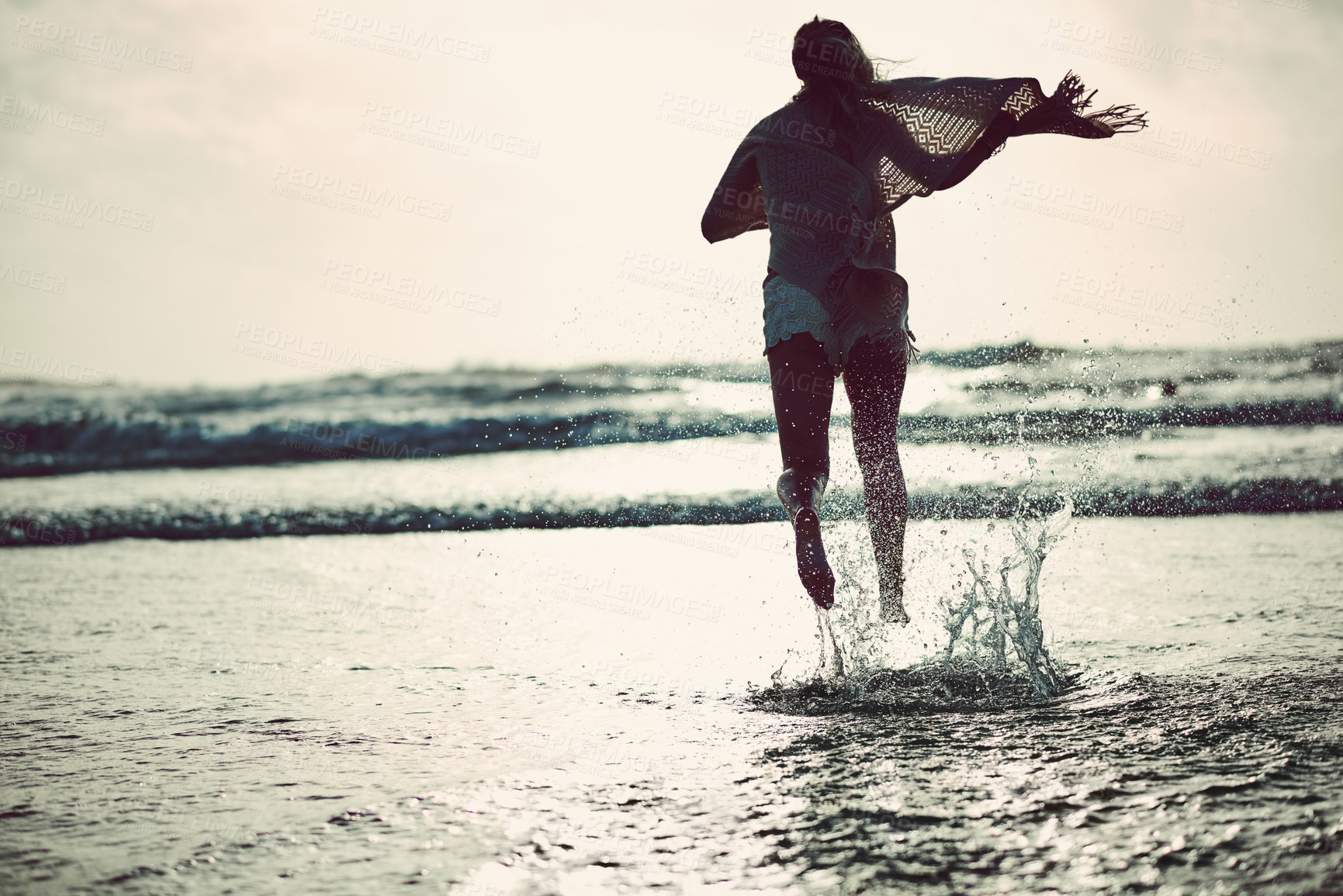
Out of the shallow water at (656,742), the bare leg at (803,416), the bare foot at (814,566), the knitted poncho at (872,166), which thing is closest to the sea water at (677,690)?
the shallow water at (656,742)

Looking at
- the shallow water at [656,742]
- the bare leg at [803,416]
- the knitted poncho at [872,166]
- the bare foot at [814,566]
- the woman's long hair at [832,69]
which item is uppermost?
the woman's long hair at [832,69]

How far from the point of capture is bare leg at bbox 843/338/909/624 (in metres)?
3.47

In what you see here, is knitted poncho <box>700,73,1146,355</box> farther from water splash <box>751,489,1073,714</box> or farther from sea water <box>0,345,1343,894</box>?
sea water <box>0,345,1343,894</box>

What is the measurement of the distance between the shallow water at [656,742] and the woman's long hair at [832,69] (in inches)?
58.1

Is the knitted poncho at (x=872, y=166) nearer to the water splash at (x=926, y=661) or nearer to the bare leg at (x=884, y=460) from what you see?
the bare leg at (x=884, y=460)

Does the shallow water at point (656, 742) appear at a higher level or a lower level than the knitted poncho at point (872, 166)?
lower

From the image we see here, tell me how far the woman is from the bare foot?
21mm

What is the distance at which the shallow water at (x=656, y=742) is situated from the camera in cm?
175

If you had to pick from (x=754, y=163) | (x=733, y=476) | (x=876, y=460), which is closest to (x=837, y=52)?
(x=754, y=163)

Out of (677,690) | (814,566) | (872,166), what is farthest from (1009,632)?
(872,166)

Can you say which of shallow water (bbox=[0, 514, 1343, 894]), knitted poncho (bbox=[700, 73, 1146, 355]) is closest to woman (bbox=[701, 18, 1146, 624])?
knitted poncho (bbox=[700, 73, 1146, 355])

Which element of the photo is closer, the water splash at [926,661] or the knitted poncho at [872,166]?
the water splash at [926,661]

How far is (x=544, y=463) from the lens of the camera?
9.87 m

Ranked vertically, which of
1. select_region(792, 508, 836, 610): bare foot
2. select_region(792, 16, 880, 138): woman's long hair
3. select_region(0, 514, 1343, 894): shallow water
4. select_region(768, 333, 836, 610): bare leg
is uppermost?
select_region(792, 16, 880, 138): woman's long hair
